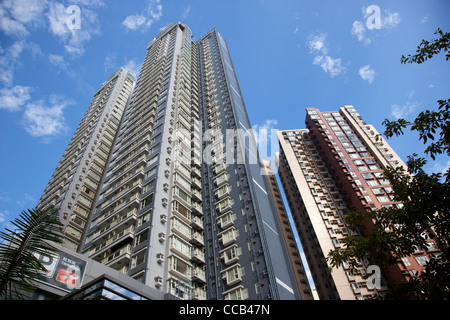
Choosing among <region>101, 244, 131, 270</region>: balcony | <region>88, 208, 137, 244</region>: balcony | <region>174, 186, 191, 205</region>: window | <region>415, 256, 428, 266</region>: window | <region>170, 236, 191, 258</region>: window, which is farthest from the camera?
<region>415, 256, 428, 266</region>: window

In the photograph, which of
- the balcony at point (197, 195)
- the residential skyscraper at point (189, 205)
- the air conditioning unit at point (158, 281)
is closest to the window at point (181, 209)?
the residential skyscraper at point (189, 205)

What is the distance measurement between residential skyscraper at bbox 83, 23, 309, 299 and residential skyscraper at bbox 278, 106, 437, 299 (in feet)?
74.4

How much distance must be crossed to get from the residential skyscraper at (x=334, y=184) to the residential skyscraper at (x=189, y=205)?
22677 millimetres

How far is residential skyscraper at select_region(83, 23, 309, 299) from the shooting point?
29.3 metres

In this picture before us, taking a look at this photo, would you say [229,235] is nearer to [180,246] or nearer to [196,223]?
[196,223]

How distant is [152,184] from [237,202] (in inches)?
426

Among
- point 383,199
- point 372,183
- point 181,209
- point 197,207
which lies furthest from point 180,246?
point 372,183

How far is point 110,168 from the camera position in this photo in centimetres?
4612

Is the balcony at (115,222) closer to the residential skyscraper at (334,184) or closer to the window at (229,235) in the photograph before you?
the window at (229,235)

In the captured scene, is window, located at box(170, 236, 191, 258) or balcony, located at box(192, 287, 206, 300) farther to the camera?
window, located at box(170, 236, 191, 258)

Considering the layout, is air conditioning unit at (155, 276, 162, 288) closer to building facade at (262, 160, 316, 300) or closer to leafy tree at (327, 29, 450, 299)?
leafy tree at (327, 29, 450, 299)

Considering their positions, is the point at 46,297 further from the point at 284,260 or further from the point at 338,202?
the point at 338,202

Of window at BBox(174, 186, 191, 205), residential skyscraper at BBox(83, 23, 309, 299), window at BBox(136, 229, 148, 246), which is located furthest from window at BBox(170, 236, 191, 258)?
window at BBox(174, 186, 191, 205)

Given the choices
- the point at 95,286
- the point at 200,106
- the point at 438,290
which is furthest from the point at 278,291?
the point at 200,106
